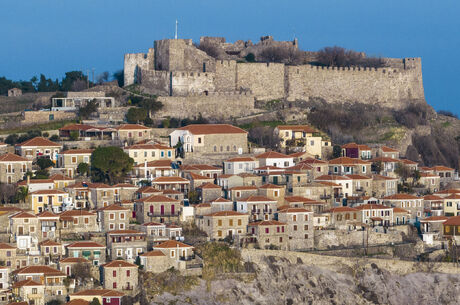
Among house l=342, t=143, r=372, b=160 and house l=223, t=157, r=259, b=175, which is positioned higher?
house l=342, t=143, r=372, b=160

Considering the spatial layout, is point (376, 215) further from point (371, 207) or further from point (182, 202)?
point (182, 202)

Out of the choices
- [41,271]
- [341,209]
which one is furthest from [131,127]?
[41,271]

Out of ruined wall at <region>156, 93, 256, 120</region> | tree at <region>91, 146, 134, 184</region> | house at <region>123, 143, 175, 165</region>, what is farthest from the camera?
ruined wall at <region>156, 93, 256, 120</region>

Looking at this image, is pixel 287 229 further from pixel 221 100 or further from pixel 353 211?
pixel 221 100

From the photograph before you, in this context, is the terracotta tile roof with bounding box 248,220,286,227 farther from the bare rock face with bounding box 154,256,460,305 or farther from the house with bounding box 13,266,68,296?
the house with bounding box 13,266,68,296

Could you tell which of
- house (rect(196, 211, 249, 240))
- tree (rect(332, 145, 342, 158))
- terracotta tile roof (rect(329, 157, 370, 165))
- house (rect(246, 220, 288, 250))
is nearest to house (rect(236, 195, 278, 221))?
house (rect(196, 211, 249, 240))

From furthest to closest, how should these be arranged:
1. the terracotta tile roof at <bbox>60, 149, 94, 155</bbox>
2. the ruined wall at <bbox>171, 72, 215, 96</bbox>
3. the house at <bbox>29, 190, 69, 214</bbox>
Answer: the ruined wall at <bbox>171, 72, 215, 96</bbox>
the terracotta tile roof at <bbox>60, 149, 94, 155</bbox>
the house at <bbox>29, 190, 69, 214</bbox>

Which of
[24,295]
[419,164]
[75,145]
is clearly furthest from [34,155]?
[419,164]

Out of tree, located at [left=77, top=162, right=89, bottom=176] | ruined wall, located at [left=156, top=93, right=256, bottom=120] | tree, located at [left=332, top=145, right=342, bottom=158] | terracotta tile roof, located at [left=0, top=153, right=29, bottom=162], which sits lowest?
tree, located at [left=77, top=162, right=89, bottom=176]
